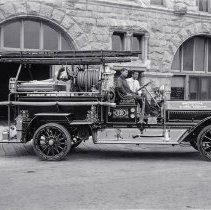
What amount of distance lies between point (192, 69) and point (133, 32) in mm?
3963

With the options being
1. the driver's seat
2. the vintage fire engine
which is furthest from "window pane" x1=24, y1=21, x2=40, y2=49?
the driver's seat

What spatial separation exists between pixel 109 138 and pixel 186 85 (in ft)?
34.3

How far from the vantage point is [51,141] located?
893 cm

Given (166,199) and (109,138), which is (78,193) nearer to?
(166,199)

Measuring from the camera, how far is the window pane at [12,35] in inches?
569

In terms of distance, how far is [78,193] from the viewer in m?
6.14

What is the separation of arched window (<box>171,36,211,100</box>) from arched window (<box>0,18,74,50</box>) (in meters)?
5.42

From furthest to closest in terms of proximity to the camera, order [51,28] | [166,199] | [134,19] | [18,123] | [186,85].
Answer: [186,85], [134,19], [51,28], [18,123], [166,199]

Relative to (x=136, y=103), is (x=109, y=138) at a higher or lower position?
lower

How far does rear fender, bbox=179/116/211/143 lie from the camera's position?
355 inches

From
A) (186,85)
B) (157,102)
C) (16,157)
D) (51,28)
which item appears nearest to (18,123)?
(16,157)

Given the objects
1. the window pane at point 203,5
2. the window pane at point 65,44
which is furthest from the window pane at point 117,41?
the window pane at point 203,5

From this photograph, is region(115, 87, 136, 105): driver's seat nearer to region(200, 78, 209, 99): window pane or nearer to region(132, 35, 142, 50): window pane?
region(132, 35, 142, 50): window pane

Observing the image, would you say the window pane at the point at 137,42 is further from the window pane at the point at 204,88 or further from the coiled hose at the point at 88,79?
the coiled hose at the point at 88,79
